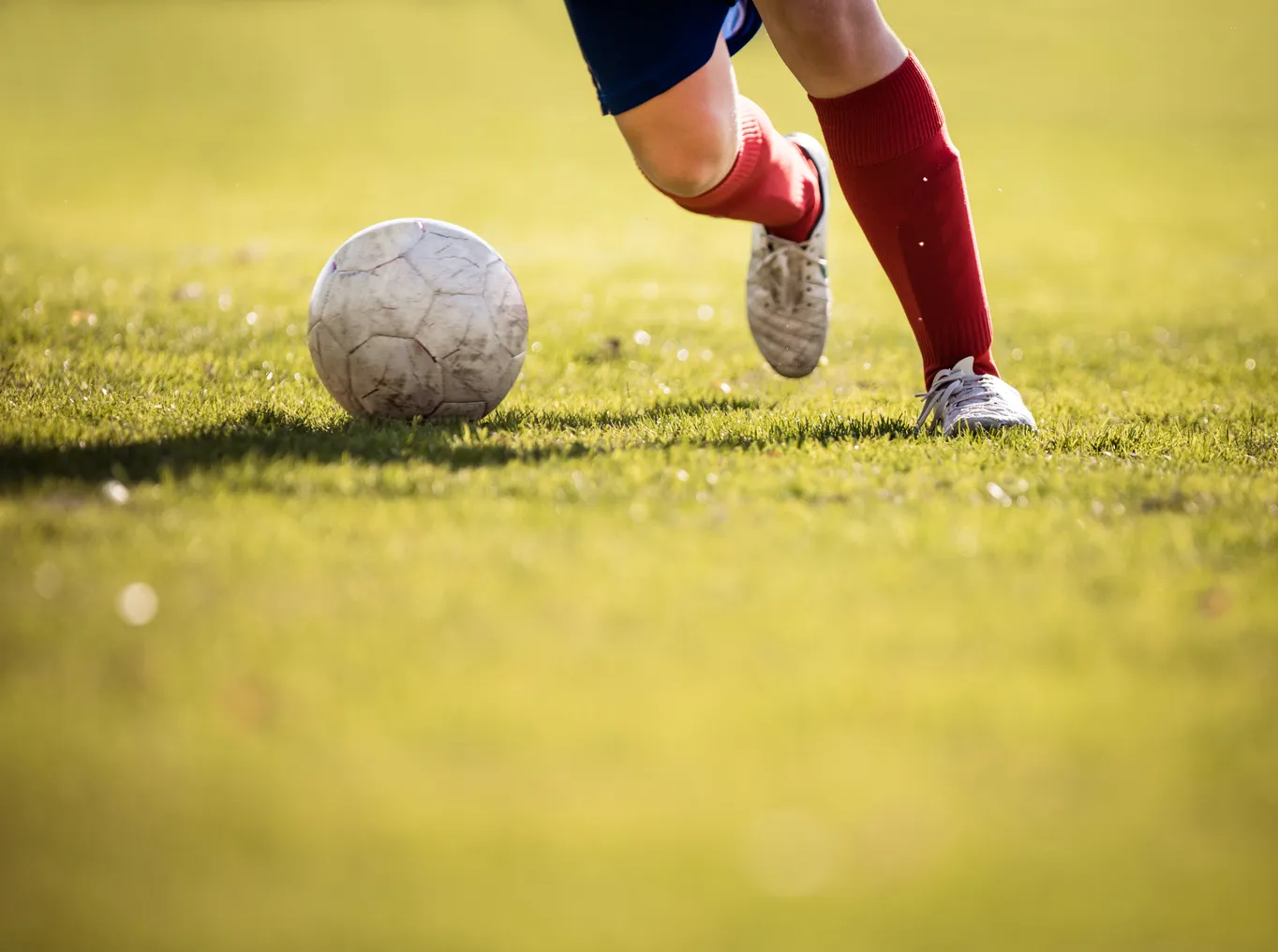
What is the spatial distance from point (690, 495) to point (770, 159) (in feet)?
5.91

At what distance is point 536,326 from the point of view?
20.6 ft

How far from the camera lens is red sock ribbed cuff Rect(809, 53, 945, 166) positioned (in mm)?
3875

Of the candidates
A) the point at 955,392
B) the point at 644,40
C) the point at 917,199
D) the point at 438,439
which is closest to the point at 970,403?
the point at 955,392

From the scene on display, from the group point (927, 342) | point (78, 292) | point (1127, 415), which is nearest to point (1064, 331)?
point (1127, 415)

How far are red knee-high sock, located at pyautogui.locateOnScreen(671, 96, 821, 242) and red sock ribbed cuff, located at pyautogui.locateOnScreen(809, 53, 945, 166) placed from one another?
33cm

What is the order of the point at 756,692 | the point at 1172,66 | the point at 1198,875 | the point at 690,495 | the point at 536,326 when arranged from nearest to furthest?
1. the point at 1198,875
2. the point at 756,692
3. the point at 690,495
4. the point at 536,326
5. the point at 1172,66

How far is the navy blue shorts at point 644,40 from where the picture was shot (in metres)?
3.88

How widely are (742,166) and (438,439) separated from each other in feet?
4.80

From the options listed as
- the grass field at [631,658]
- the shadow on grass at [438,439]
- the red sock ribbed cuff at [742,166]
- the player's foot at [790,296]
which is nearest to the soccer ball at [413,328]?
the shadow on grass at [438,439]

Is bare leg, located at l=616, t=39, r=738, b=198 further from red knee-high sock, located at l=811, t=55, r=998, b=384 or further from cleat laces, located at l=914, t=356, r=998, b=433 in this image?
Result: cleat laces, located at l=914, t=356, r=998, b=433

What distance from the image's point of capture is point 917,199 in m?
3.98

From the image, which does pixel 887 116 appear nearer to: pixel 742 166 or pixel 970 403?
pixel 742 166

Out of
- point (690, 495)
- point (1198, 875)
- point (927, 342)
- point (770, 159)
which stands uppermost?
point (770, 159)

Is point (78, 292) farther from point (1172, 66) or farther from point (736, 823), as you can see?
point (1172, 66)
